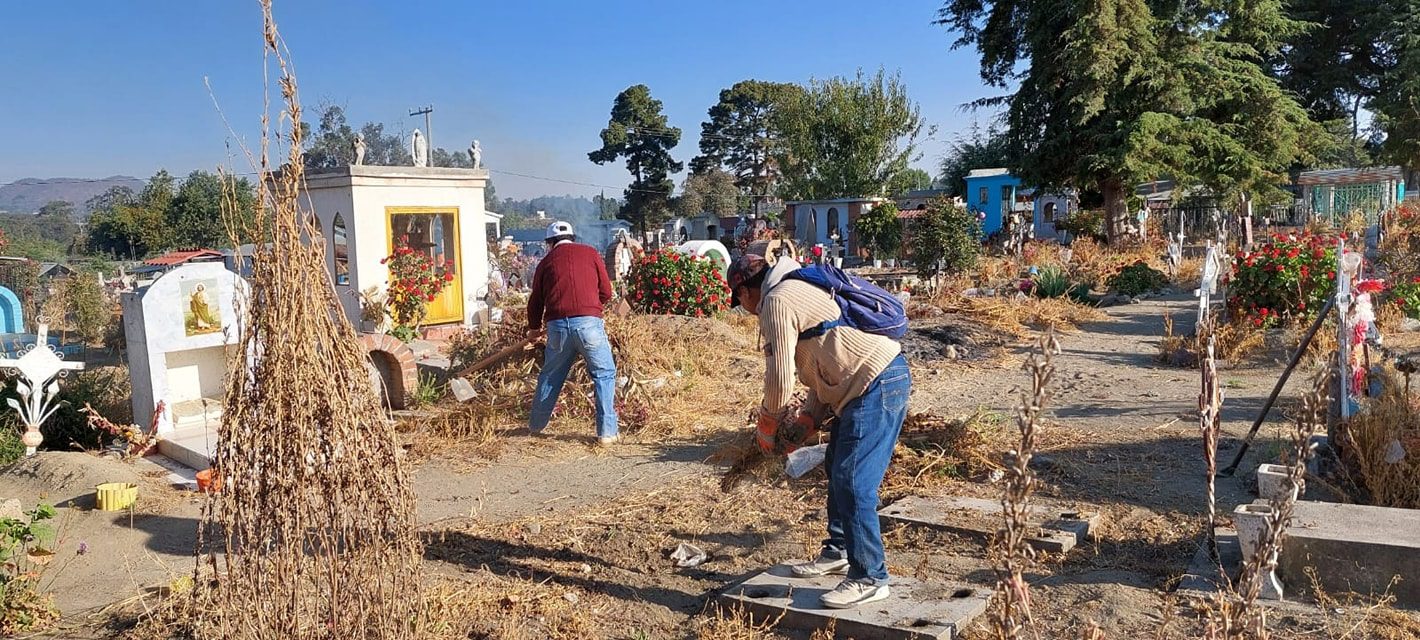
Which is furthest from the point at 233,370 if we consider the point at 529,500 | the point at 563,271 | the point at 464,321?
the point at 464,321

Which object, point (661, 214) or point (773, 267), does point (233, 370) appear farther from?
point (661, 214)

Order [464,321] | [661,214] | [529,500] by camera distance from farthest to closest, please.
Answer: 1. [661,214]
2. [464,321]
3. [529,500]

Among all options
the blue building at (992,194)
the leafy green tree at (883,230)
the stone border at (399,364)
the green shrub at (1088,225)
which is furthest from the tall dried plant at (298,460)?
the blue building at (992,194)

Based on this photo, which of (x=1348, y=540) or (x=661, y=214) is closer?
(x=1348, y=540)

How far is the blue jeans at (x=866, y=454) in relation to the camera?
380cm

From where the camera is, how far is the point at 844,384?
12.5ft

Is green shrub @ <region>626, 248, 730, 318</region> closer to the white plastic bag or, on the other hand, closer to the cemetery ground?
the cemetery ground

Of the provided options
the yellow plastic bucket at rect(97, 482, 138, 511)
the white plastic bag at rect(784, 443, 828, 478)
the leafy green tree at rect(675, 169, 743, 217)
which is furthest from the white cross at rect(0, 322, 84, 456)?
the leafy green tree at rect(675, 169, 743, 217)

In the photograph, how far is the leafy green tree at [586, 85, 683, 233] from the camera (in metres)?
62.1

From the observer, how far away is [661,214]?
6019 centimetres

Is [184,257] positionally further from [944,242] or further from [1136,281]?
[1136,281]

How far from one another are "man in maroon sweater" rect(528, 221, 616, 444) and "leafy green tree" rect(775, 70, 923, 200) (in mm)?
36613

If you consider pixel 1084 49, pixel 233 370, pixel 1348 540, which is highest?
pixel 1084 49

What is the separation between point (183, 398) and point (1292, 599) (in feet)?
25.2
